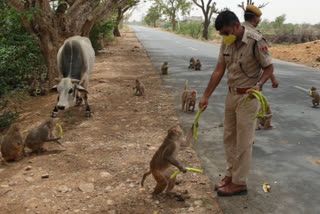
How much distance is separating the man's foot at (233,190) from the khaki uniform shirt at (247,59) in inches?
52.5

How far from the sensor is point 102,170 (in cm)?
520

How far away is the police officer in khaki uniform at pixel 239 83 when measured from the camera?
385 centimetres

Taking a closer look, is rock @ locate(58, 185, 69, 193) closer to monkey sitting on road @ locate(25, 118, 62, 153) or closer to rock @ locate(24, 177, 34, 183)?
rock @ locate(24, 177, 34, 183)

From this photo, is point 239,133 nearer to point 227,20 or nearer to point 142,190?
point 227,20

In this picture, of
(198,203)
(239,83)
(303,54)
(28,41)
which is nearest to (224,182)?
(198,203)

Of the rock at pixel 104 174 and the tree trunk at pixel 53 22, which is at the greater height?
the tree trunk at pixel 53 22

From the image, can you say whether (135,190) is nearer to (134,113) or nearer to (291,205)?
(291,205)

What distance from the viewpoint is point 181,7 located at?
7294cm

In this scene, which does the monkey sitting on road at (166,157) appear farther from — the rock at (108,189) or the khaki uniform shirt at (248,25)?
the khaki uniform shirt at (248,25)

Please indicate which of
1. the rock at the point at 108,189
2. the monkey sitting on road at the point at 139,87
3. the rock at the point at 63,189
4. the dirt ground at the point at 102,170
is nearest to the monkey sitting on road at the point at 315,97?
the dirt ground at the point at 102,170

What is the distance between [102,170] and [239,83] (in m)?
2.57

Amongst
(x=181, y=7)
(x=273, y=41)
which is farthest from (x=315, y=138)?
(x=181, y=7)

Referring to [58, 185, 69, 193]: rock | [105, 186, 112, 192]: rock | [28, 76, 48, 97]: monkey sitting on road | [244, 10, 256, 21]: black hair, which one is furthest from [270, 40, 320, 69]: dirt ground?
[58, 185, 69, 193]: rock

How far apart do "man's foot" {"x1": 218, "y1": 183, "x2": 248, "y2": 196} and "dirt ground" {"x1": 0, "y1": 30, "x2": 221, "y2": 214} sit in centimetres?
14
